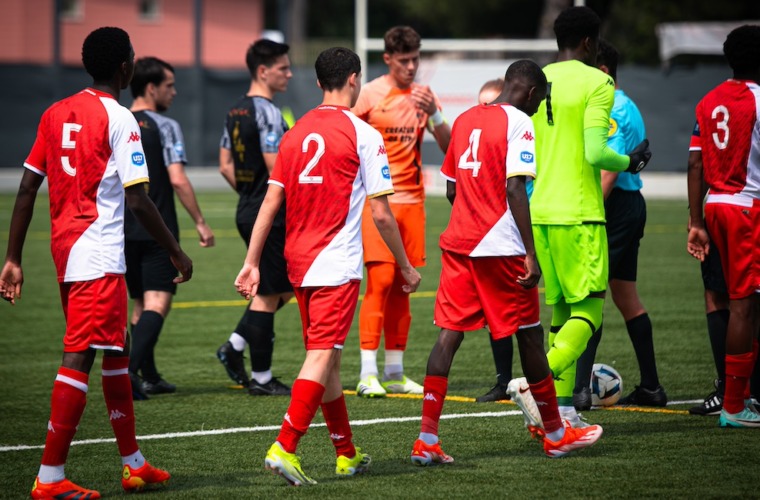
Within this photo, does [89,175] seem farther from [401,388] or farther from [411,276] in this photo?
[401,388]

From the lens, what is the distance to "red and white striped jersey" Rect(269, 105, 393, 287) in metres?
5.70

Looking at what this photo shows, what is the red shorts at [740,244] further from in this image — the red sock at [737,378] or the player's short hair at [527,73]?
the player's short hair at [527,73]

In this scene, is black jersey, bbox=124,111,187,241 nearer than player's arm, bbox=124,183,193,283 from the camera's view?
No

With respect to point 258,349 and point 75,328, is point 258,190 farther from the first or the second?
point 75,328

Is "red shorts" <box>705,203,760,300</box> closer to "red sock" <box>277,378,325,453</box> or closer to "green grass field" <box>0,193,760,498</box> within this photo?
"green grass field" <box>0,193,760,498</box>

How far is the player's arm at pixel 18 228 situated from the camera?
221 inches

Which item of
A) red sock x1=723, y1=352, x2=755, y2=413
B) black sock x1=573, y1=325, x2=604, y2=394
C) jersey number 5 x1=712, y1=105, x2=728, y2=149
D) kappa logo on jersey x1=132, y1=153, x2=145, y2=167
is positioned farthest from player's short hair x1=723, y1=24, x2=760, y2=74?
kappa logo on jersey x1=132, y1=153, x2=145, y2=167

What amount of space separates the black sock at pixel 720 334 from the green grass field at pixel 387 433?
1.18ft

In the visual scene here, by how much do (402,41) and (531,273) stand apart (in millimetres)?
2933

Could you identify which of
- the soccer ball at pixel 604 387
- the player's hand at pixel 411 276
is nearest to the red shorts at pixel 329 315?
the player's hand at pixel 411 276

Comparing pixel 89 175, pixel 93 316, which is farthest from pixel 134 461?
pixel 89 175

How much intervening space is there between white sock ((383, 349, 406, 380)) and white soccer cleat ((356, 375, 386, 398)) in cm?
22

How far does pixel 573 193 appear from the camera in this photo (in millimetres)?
6535

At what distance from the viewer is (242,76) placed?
31.7 m
